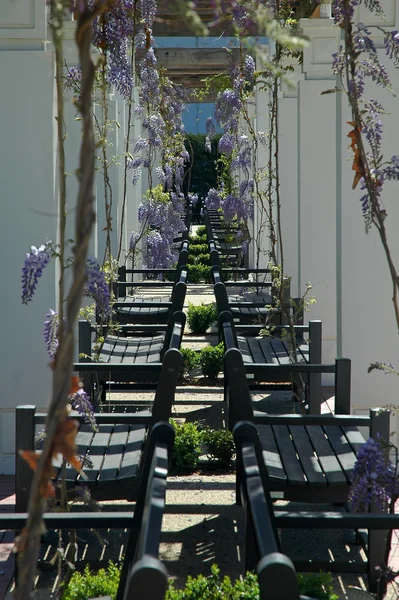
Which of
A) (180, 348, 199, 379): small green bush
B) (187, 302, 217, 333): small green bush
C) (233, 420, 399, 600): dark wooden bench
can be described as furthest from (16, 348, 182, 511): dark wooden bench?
(187, 302, 217, 333): small green bush

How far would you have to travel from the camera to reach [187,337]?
25.6ft

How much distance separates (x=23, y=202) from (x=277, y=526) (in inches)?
109

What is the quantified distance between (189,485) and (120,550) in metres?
0.83

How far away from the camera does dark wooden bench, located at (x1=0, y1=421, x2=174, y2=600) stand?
1.35 m

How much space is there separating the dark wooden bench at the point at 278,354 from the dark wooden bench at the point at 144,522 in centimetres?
122

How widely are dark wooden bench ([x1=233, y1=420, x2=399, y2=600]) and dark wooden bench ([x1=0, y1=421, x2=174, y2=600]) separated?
18 centimetres

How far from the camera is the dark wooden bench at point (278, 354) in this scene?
359 centimetres

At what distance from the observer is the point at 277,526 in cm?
188

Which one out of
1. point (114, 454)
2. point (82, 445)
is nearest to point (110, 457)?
point (114, 454)

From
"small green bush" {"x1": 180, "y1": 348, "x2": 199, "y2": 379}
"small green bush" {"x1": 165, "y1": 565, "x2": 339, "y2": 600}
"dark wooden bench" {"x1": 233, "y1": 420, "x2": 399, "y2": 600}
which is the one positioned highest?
"dark wooden bench" {"x1": 233, "y1": 420, "x2": 399, "y2": 600}

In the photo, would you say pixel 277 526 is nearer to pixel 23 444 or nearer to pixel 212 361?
pixel 23 444

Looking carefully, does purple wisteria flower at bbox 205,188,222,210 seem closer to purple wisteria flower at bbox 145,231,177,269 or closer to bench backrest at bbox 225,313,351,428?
purple wisteria flower at bbox 145,231,177,269

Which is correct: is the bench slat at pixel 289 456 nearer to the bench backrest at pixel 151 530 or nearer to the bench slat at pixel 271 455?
the bench slat at pixel 271 455

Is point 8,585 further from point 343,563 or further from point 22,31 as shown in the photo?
point 22,31
